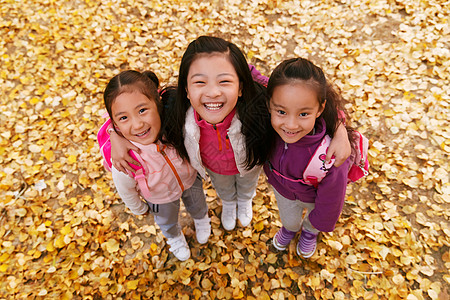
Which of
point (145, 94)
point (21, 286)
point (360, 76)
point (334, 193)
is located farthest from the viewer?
point (360, 76)

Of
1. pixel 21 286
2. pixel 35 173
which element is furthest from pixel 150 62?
pixel 21 286

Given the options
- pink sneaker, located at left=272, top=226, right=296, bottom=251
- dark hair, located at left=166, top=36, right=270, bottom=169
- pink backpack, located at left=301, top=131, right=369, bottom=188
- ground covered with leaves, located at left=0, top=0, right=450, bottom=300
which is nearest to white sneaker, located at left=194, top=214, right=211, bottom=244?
ground covered with leaves, located at left=0, top=0, right=450, bottom=300

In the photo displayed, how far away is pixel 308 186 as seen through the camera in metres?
1.86

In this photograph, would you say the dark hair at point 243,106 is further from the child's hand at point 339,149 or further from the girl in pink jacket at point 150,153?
the child's hand at point 339,149

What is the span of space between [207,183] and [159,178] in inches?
52.3

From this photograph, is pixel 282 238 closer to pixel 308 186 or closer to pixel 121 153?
pixel 308 186

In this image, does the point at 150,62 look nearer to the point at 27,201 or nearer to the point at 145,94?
the point at 27,201

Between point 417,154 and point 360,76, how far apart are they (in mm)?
1202

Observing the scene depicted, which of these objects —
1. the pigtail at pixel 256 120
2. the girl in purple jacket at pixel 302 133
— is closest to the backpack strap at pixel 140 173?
the pigtail at pixel 256 120

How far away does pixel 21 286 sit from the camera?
8.59ft

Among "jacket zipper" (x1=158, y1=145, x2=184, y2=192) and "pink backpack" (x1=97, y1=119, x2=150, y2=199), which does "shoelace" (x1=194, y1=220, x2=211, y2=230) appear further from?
"pink backpack" (x1=97, y1=119, x2=150, y2=199)

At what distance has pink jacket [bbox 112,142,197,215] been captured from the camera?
71.8 inches

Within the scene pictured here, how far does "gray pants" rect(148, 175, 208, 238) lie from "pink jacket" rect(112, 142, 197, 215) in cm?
11

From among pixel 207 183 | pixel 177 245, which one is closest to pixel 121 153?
pixel 177 245
